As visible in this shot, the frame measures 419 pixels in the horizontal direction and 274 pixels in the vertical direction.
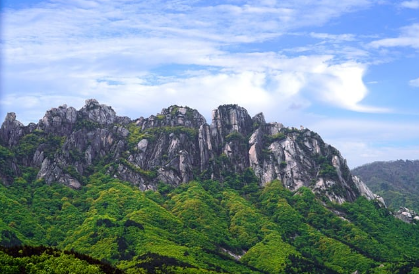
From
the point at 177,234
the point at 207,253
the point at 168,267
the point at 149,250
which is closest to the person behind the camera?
the point at 168,267

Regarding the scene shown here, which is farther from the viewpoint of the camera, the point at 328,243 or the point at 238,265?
the point at 328,243

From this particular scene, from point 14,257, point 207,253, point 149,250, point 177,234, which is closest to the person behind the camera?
point 14,257

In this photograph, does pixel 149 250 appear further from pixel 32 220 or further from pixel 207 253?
pixel 32 220

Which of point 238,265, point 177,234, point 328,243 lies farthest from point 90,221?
point 328,243

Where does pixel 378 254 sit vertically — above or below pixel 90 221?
below

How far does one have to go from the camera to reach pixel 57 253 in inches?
3558

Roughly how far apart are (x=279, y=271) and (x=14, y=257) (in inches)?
4275

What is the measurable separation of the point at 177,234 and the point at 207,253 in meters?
20.3

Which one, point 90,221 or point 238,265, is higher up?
point 90,221

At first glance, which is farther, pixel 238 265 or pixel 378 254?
pixel 378 254

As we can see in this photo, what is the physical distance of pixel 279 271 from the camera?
16875 centimetres

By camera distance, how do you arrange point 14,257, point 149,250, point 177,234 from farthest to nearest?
point 177,234 → point 149,250 → point 14,257

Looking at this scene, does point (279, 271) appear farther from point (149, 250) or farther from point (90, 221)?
point (90, 221)

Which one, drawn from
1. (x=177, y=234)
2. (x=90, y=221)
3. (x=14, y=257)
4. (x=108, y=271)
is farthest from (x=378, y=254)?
(x=14, y=257)
